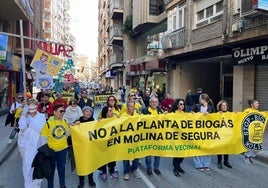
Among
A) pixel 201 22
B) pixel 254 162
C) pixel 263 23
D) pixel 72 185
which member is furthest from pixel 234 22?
pixel 72 185

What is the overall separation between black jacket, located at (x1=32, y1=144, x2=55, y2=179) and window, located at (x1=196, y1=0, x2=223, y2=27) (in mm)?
12719

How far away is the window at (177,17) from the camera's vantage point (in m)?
20.4

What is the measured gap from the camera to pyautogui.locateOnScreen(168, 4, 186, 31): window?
67.0 ft

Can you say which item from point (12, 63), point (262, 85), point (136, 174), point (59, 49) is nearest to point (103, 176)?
point (136, 174)

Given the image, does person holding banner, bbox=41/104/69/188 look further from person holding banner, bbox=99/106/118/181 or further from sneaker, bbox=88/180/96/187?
person holding banner, bbox=99/106/118/181

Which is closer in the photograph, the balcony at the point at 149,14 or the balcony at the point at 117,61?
the balcony at the point at 149,14

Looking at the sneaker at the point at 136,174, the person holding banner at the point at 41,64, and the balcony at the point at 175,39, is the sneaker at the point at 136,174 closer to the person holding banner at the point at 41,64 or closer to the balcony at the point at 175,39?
the person holding banner at the point at 41,64

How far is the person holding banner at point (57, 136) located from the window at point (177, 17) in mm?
15650

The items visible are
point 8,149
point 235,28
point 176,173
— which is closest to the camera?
point 176,173

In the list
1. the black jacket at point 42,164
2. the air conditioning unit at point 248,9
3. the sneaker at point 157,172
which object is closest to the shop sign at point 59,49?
the sneaker at point 157,172

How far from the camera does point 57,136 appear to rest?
5.74 meters

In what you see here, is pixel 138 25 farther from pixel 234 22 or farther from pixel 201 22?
pixel 234 22

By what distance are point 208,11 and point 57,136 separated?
1380 cm

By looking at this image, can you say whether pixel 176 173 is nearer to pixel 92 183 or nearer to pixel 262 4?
pixel 92 183
